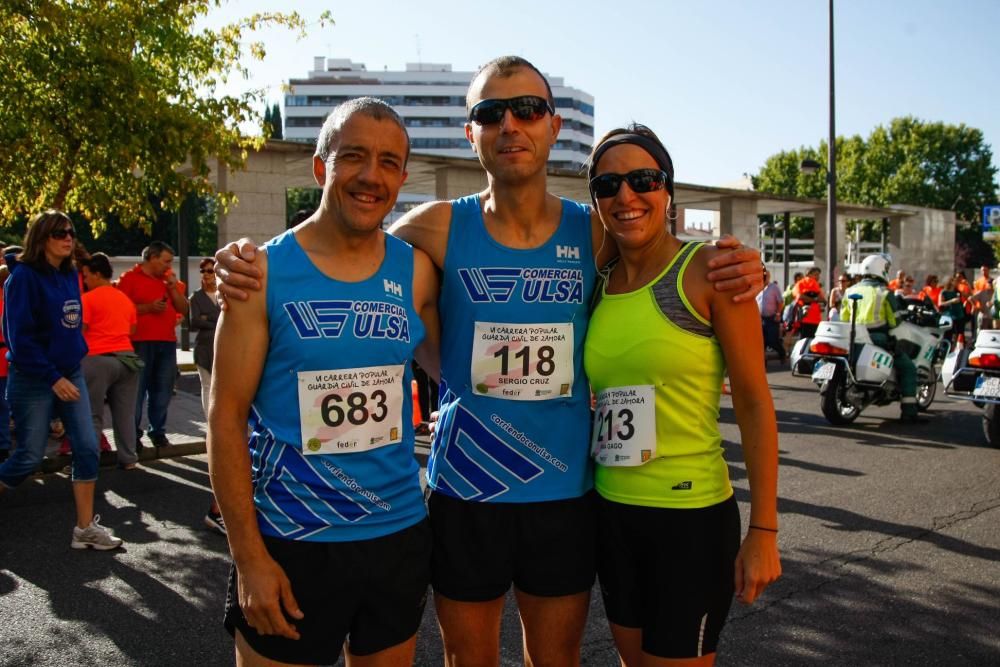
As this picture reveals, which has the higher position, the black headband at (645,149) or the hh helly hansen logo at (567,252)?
the black headband at (645,149)

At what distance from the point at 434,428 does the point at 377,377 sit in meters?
0.55

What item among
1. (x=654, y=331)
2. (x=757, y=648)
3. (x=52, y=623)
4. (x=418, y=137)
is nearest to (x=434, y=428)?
(x=654, y=331)

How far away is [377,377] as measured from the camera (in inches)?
87.4

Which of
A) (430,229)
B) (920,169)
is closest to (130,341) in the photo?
(430,229)

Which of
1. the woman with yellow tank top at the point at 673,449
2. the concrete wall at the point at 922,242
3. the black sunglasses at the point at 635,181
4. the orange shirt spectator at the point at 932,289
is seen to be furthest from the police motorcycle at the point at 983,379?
the concrete wall at the point at 922,242

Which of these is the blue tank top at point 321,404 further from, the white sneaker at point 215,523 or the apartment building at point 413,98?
the apartment building at point 413,98

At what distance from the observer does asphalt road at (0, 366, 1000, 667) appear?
3.93m

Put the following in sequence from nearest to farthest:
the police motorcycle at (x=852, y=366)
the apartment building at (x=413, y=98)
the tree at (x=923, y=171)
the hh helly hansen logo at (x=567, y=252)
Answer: the hh helly hansen logo at (x=567, y=252) → the police motorcycle at (x=852, y=366) → the tree at (x=923, y=171) → the apartment building at (x=413, y=98)

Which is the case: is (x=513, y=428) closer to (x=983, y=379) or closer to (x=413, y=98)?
(x=983, y=379)

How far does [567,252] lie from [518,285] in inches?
8.0

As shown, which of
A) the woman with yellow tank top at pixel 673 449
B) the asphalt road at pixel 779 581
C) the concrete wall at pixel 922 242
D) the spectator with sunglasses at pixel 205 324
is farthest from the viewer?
the concrete wall at pixel 922 242

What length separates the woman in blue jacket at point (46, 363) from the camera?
5535mm

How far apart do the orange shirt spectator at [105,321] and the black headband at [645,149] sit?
19.4 ft

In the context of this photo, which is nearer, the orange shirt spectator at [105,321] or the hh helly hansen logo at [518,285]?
the hh helly hansen logo at [518,285]
